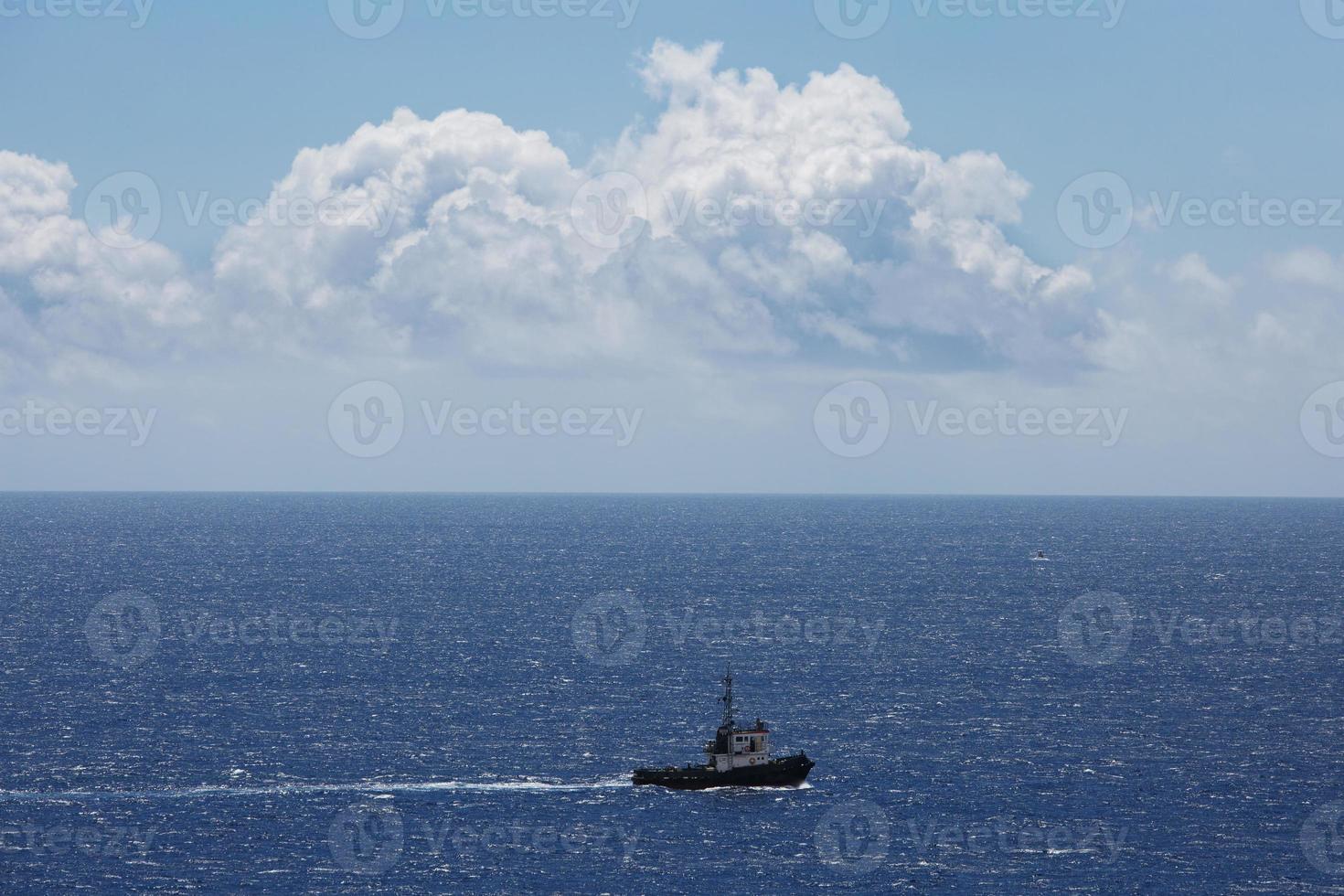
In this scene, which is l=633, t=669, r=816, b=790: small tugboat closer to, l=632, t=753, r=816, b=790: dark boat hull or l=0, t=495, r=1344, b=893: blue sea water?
l=632, t=753, r=816, b=790: dark boat hull

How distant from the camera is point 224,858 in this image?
88375mm

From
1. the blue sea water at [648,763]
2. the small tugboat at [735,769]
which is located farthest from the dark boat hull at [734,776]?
the blue sea water at [648,763]

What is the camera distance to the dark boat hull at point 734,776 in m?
106

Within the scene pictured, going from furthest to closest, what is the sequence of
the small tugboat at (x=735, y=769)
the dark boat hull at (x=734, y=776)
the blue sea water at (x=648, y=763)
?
the small tugboat at (x=735, y=769), the dark boat hull at (x=734, y=776), the blue sea water at (x=648, y=763)

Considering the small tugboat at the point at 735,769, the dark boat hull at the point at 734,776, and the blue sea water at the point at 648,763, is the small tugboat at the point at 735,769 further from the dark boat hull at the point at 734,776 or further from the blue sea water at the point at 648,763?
the blue sea water at the point at 648,763

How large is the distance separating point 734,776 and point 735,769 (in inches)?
21.0

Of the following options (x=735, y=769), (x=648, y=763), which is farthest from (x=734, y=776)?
(x=648, y=763)

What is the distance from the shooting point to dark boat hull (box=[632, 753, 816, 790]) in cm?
10644

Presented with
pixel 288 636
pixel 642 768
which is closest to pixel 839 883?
pixel 642 768

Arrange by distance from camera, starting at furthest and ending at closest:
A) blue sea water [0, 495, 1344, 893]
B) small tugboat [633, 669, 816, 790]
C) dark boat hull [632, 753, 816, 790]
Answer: small tugboat [633, 669, 816, 790]
dark boat hull [632, 753, 816, 790]
blue sea water [0, 495, 1344, 893]

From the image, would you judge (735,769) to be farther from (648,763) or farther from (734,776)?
(648,763)

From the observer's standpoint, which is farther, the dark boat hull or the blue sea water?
the dark boat hull

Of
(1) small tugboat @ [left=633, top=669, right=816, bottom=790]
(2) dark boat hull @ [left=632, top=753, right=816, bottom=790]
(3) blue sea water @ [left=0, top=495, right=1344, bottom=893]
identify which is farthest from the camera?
(1) small tugboat @ [left=633, top=669, right=816, bottom=790]

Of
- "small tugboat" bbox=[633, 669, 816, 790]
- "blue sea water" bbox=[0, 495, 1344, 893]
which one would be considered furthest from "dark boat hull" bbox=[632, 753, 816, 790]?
"blue sea water" bbox=[0, 495, 1344, 893]
